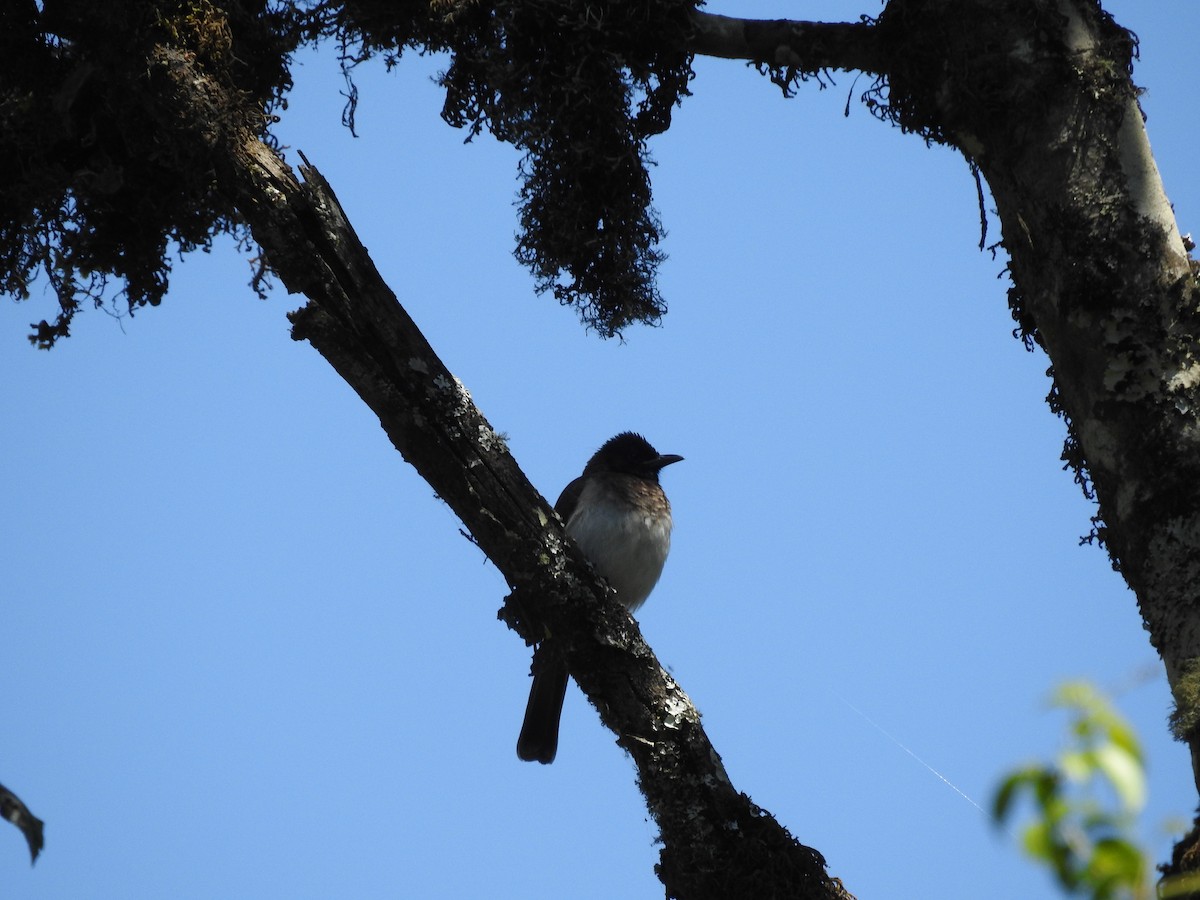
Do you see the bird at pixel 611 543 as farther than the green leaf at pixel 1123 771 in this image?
Yes

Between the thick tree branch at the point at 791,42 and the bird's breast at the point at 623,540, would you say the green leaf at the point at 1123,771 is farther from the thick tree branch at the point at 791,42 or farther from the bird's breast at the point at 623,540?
the bird's breast at the point at 623,540

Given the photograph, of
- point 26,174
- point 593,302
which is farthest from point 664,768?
point 26,174

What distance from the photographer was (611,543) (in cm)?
670

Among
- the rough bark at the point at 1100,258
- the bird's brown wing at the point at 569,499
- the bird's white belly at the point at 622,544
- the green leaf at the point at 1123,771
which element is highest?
the bird's brown wing at the point at 569,499

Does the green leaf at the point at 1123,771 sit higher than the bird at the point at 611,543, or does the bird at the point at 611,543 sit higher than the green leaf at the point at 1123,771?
the bird at the point at 611,543

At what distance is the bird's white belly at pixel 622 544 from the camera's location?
6.71 meters

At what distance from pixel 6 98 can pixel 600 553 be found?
3781 millimetres

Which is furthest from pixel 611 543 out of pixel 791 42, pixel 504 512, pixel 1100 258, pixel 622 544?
pixel 1100 258

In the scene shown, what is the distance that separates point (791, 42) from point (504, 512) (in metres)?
2.02

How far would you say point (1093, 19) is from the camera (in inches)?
143

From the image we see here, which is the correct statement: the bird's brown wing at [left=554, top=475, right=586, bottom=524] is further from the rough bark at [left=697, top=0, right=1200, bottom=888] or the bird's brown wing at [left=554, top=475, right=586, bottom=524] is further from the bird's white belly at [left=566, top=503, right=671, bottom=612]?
the rough bark at [left=697, top=0, right=1200, bottom=888]

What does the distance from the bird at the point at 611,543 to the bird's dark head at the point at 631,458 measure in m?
0.29

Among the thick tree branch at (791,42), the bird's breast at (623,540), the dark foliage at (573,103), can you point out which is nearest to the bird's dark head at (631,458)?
the bird's breast at (623,540)

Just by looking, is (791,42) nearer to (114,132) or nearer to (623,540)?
(114,132)
